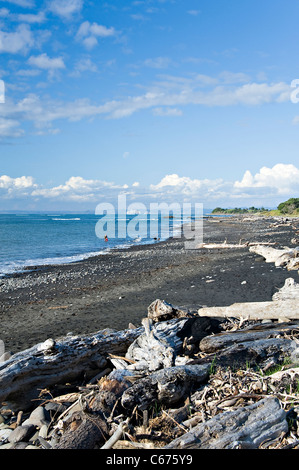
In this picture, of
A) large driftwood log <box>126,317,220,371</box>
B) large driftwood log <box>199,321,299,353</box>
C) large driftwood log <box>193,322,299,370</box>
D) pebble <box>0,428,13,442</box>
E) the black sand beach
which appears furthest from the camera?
the black sand beach

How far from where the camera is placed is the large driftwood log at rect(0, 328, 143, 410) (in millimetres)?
5285

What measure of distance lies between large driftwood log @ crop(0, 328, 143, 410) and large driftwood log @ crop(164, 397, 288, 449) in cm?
286

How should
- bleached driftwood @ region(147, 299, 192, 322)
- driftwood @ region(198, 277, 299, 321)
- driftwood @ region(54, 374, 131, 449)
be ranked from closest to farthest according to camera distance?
1. driftwood @ region(54, 374, 131, 449)
2. bleached driftwood @ region(147, 299, 192, 322)
3. driftwood @ region(198, 277, 299, 321)

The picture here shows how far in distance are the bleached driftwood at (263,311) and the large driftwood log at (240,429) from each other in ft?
11.9

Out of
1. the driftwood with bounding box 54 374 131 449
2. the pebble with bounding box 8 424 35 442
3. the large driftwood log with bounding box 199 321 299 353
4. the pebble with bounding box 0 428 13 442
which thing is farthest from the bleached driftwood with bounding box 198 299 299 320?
the pebble with bounding box 0 428 13 442

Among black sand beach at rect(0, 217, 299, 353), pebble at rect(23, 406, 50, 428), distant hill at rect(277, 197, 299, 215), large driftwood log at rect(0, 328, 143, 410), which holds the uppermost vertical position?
distant hill at rect(277, 197, 299, 215)

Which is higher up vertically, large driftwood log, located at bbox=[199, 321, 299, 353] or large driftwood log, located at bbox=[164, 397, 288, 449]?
large driftwood log, located at bbox=[199, 321, 299, 353]

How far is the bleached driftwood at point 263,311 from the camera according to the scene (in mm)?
7578

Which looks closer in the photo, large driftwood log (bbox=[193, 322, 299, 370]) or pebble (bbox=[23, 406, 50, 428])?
pebble (bbox=[23, 406, 50, 428])

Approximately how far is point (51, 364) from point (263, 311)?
4.98 meters

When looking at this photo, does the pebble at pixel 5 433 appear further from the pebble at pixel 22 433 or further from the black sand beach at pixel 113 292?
the black sand beach at pixel 113 292

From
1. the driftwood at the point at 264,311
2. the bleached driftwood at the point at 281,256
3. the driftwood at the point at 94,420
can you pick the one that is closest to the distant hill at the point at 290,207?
the bleached driftwood at the point at 281,256

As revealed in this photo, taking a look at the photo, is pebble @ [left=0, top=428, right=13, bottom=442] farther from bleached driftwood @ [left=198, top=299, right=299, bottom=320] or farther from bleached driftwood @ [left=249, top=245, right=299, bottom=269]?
bleached driftwood @ [left=249, top=245, right=299, bottom=269]

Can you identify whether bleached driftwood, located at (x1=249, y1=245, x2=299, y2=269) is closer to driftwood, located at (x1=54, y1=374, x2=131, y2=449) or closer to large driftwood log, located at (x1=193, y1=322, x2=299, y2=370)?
large driftwood log, located at (x1=193, y1=322, x2=299, y2=370)
